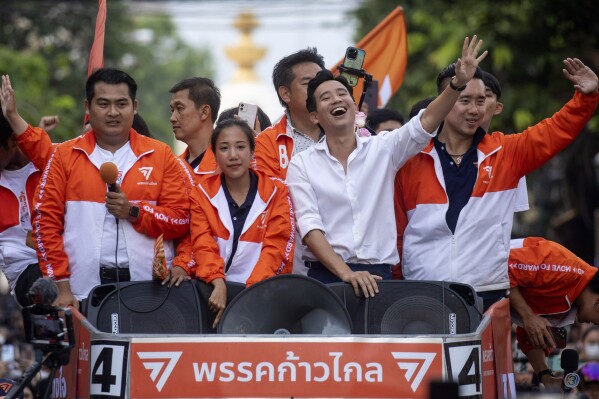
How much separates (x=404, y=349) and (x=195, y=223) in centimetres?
184

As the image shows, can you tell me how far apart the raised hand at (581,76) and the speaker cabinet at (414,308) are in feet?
5.11

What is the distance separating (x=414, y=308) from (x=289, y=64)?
9.11ft

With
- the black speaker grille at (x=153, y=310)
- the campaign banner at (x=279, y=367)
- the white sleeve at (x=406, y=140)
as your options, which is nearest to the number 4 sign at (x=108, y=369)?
the campaign banner at (x=279, y=367)

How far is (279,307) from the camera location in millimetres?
7812

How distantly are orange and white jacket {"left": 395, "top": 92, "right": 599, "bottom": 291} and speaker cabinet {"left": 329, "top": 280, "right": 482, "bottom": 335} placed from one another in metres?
0.57

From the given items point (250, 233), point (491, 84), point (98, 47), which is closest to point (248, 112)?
point (98, 47)

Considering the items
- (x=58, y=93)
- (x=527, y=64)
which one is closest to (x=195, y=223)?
(x=527, y=64)

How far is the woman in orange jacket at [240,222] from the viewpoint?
27.1 ft

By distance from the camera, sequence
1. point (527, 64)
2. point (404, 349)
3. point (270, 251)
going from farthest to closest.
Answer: point (527, 64) < point (270, 251) < point (404, 349)

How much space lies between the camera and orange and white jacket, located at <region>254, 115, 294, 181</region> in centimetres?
923

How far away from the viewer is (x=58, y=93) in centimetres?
2962

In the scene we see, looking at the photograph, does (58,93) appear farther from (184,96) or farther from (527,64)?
(184,96)

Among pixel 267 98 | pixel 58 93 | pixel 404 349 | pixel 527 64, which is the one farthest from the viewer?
pixel 267 98

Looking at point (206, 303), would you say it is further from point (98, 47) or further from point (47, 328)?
point (98, 47)
